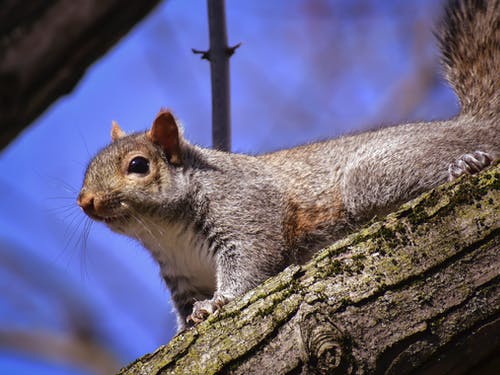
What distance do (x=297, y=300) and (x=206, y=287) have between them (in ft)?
4.93

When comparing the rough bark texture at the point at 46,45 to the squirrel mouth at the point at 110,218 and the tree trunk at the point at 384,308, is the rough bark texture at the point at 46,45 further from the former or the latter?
the squirrel mouth at the point at 110,218

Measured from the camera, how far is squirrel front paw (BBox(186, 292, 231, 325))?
3.25 metres

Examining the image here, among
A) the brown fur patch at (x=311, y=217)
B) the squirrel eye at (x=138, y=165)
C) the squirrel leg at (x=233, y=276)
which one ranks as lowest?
the squirrel leg at (x=233, y=276)

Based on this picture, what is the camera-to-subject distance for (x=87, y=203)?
374cm

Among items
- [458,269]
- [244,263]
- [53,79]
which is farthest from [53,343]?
[53,79]

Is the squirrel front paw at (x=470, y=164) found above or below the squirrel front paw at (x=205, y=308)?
above

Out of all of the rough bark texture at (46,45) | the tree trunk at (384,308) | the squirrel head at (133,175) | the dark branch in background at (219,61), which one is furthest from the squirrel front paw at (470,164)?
the rough bark texture at (46,45)

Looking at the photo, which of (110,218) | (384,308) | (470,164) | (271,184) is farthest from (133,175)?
(384,308)

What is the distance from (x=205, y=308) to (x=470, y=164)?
1376 mm

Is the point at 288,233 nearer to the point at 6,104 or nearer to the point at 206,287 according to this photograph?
the point at 206,287

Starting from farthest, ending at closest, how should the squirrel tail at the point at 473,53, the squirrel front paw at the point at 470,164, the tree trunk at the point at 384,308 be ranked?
the squirrel tail at the point at 473,53 < the squirrel front paw at the point at 470,164 < the tree trunk at the point at 384,308

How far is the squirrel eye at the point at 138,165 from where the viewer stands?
4.00 meters

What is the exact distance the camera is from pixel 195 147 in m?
4.36

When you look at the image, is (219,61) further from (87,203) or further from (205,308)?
(205,308)
